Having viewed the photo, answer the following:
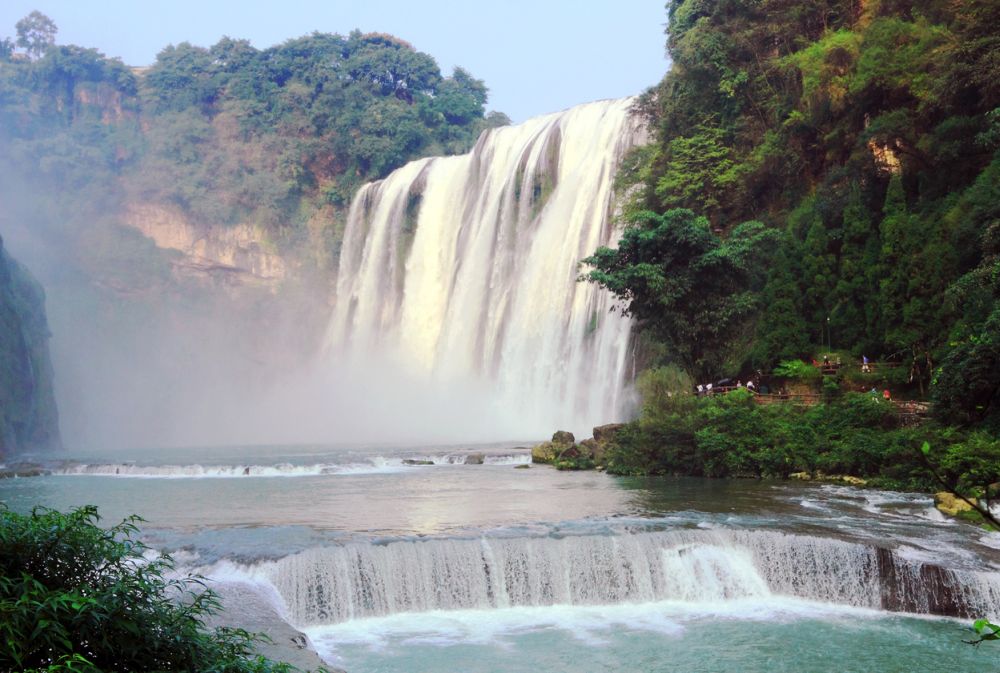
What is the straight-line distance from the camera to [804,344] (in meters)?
21.7

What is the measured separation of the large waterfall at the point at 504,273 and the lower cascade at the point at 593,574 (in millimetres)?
16082

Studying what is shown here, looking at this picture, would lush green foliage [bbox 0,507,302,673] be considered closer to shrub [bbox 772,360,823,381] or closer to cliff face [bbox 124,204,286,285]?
shrub [bbox 772,360,823,381]

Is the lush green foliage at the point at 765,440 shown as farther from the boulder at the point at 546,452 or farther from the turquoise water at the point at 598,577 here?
the boulder at the point at 546,452

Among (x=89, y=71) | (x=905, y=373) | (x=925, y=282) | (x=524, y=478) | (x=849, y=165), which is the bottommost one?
(x=524, y=478)

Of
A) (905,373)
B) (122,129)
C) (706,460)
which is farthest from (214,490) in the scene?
(122,129)

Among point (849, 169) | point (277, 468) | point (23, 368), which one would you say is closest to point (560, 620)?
point (277, 468)

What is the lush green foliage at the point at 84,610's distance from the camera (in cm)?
431

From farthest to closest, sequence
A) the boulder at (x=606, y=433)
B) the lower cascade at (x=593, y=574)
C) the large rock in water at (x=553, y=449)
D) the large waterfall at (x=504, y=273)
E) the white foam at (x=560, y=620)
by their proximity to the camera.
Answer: the large waterfall at (x=504, y=273) → the large rock in water at (x=553, y=449) → the boulder at (x=606, y=433) → the lower cascade at (x=593, y=574) → the white foam at (x=560, y=620)

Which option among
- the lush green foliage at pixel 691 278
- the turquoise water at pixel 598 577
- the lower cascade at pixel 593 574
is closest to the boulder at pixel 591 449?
the lush green foliage at pixel 691 278

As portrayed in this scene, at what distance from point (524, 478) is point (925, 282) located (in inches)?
359

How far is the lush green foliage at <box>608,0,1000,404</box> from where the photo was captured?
17984mm

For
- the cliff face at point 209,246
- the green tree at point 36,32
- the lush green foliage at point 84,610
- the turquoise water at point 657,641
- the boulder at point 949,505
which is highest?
the green tree at point 36,32

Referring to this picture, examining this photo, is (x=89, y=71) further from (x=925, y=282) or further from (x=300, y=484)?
(x=925, y=282)

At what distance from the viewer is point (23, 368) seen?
32.4 metres
